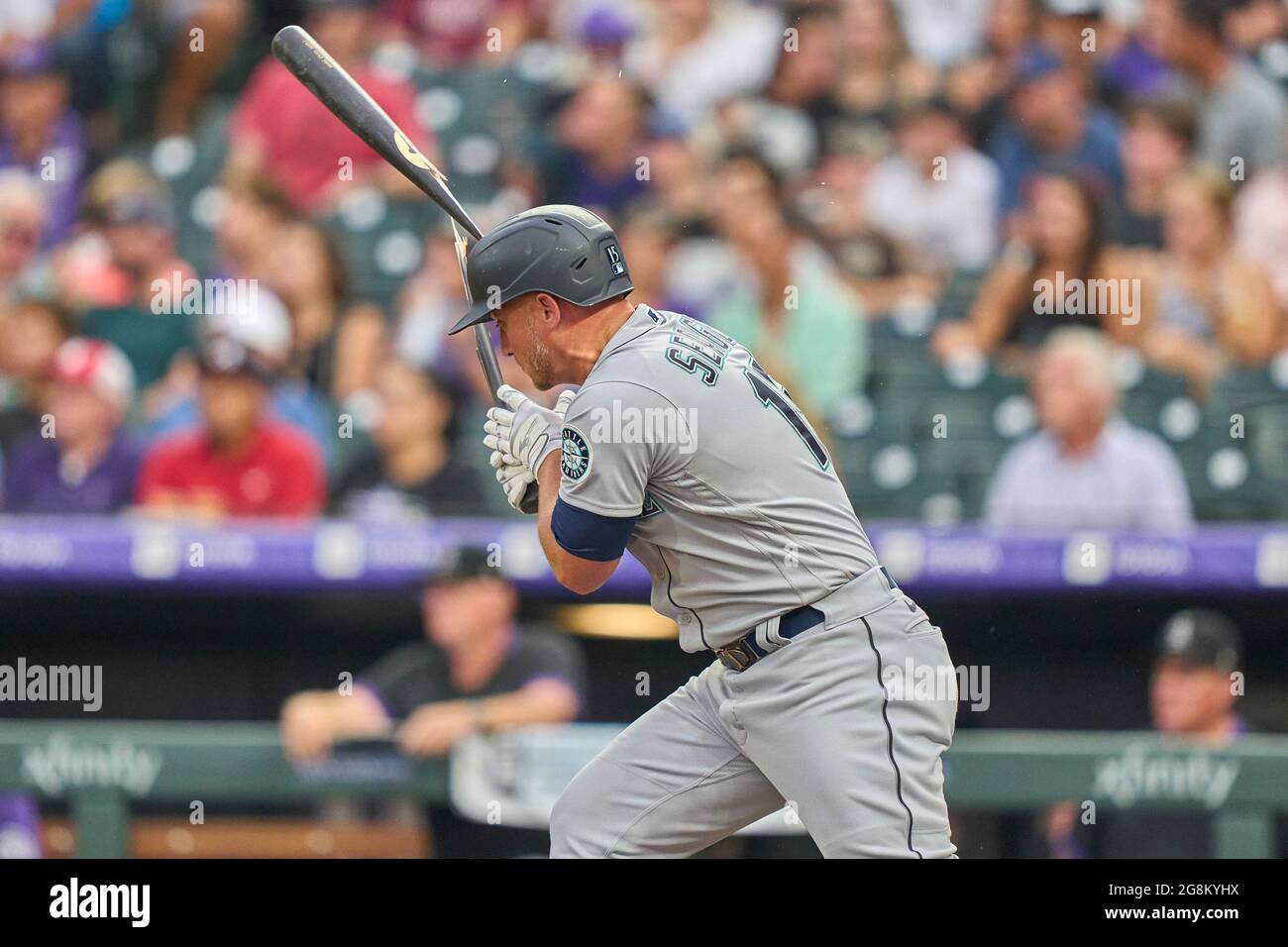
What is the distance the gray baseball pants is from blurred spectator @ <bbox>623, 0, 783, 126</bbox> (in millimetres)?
3636

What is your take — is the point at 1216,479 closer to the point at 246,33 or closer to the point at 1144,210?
the point at 1144,210

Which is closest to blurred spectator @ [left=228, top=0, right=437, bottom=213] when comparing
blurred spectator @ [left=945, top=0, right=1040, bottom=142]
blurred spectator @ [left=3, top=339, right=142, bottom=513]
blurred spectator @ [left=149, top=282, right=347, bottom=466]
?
blurred spectator @ [left=149, top=282, right=347, bottom=466]

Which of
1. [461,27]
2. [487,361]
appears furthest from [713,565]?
[461,27]

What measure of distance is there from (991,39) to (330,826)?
3.72 meters

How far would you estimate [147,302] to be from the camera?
6.16 meters

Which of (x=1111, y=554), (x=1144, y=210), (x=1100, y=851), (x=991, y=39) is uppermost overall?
(x=991, y=39)

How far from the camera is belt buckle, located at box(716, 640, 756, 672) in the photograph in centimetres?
333

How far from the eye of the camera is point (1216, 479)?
574 centimetres

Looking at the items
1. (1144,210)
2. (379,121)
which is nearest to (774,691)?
(379,121)

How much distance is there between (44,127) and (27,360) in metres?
1.36

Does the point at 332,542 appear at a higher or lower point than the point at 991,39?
lower

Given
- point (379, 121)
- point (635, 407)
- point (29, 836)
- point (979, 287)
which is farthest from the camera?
point (979, 287)

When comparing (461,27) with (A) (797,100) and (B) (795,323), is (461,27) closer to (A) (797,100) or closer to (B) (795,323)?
(A) (797,100)

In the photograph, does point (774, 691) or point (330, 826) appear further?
point (330, 826)
